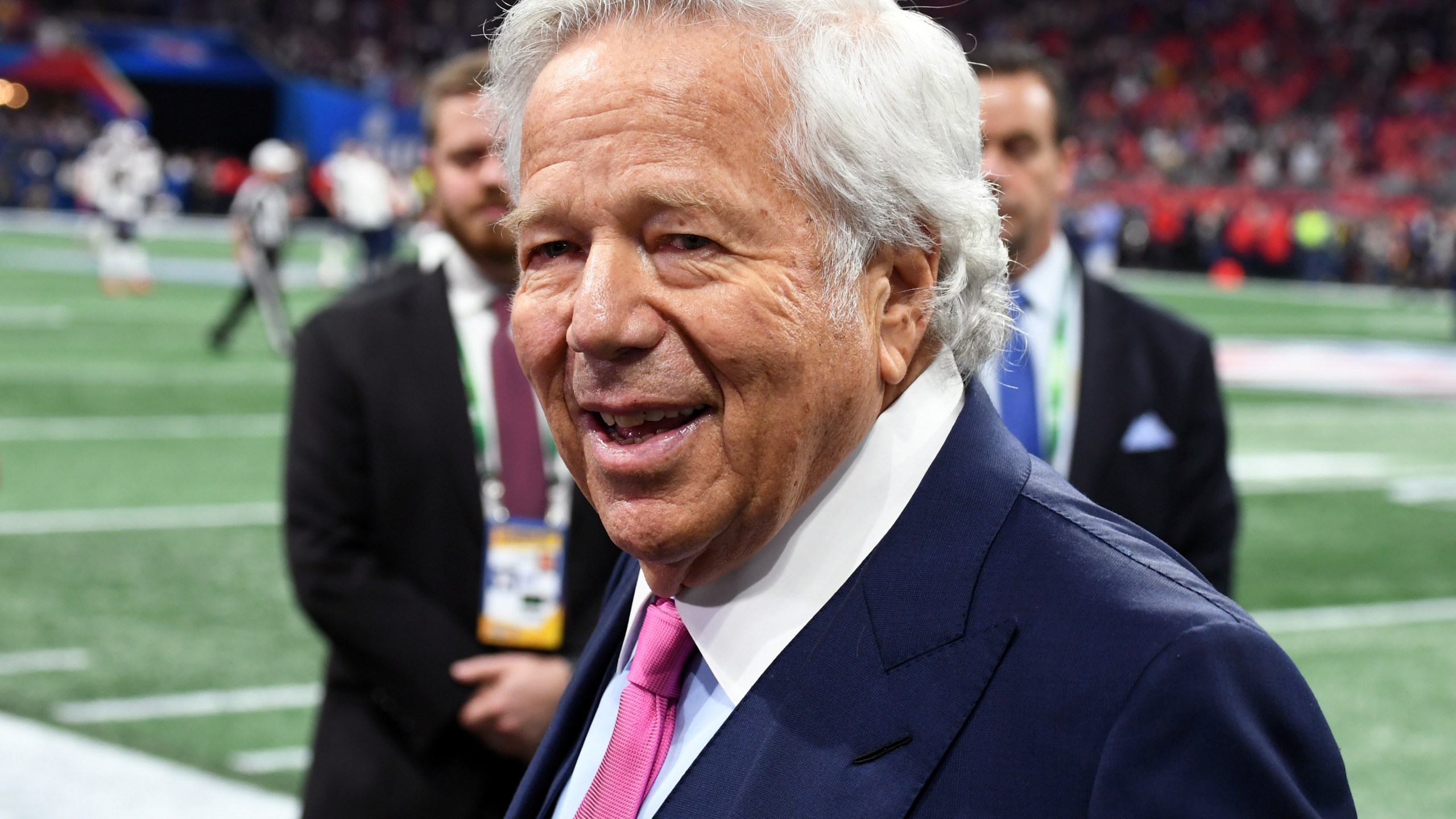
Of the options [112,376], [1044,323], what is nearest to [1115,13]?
[112,376]

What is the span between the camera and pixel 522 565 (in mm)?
3035

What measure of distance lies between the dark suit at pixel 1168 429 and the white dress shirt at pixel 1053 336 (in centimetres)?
4

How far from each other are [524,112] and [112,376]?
1261cm

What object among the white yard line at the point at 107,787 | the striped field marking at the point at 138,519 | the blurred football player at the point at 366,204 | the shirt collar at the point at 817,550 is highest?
the shirt collar at the point at 817,550

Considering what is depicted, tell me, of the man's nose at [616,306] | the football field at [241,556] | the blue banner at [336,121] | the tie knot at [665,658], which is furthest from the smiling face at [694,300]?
the blue banner at [336,121]

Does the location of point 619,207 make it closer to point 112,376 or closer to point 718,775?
point 718,775

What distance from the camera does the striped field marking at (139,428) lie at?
10594mm

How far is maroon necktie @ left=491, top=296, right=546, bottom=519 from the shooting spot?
3.08 m

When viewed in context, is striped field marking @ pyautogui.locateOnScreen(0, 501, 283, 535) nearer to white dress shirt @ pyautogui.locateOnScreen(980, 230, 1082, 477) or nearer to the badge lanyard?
the badge lanyard

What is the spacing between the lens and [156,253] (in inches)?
1177

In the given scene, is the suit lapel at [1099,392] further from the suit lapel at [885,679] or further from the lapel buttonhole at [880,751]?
the lapel buttonhole at [880,751]

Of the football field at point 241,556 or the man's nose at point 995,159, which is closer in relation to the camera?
the man's nose at point 995,159

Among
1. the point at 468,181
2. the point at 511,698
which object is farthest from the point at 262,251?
the point at 511,698

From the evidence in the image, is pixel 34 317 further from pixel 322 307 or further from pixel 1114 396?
pixel 1114 396
